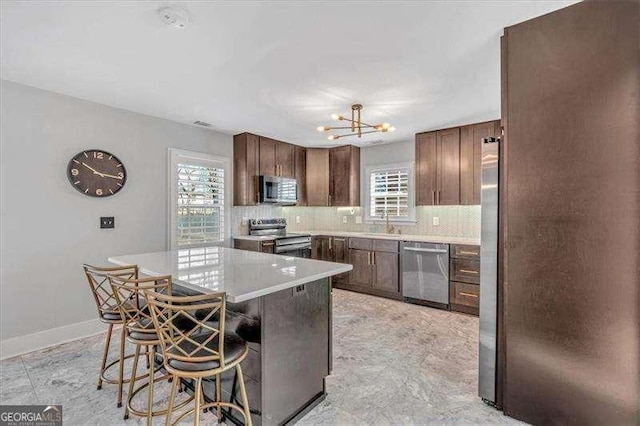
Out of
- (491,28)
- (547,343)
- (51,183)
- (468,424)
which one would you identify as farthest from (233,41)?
(468,424)

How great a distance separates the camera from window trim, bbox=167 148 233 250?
13.3 feet

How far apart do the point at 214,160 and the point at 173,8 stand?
2869mm

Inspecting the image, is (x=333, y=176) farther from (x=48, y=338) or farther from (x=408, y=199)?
(x=48, y=338)

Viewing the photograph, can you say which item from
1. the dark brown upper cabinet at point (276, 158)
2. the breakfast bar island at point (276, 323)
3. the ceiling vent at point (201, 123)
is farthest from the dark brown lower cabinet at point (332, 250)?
the breakfast bar island at point (276, 323)

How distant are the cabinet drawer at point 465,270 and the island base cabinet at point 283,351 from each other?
98.5 inches

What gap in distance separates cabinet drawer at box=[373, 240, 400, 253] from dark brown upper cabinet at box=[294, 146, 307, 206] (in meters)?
1.62

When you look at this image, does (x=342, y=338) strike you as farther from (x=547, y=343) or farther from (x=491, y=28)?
(x=491, y=28)

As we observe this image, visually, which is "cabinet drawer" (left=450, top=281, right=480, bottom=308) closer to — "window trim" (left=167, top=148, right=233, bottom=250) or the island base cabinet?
the island base cabinet

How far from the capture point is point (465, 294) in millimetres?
3934

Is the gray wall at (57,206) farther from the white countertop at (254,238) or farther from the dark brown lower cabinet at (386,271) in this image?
the dark brown lower cabinet at (386,271)

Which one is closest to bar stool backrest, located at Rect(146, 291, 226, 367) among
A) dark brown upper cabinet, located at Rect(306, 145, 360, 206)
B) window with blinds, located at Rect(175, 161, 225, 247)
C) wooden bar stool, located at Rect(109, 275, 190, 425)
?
wooden bar stool, located at Rect(109, 275, 190, 425)

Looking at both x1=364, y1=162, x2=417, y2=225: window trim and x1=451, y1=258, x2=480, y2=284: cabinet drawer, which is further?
x1=364, y1=162, x2=417, y2=225: window trim

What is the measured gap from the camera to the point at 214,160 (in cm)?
457

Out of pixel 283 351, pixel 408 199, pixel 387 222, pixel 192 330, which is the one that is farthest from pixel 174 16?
pixel 387 222
